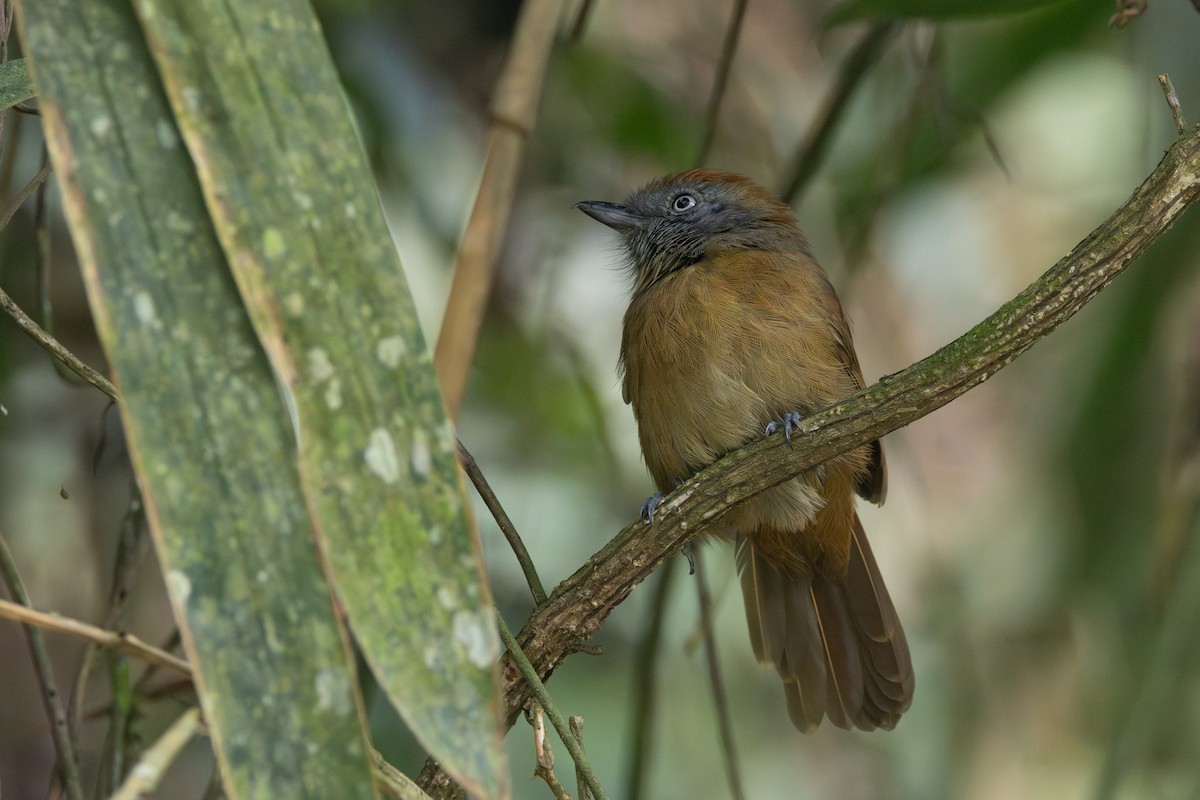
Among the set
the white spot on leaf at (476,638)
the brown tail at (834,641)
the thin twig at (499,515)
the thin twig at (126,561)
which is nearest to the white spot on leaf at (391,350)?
the white spot on leaf at (476,638)

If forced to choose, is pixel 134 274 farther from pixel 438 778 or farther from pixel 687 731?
A: pixel 687 731

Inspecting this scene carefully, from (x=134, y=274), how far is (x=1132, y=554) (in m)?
2.67

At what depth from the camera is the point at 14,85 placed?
1.59m

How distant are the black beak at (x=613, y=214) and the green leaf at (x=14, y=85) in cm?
225

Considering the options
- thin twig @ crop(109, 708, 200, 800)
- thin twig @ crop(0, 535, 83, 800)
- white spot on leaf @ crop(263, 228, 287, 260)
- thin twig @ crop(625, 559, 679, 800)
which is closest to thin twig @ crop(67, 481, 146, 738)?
thin twig @ crop(0, 535, 83, 800)

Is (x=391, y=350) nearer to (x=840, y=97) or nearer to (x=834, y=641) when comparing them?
(x=834, y=641)

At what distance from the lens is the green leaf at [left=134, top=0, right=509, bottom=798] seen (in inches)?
39.2

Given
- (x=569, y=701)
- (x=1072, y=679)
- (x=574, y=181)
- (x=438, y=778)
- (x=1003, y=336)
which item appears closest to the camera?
(x=1003, y=336)

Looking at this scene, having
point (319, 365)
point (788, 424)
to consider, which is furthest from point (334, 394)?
point (788, 424)

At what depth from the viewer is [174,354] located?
40.3 inches

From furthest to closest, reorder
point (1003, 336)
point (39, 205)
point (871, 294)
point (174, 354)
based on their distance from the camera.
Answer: point (871, 294) < point (39, 205) < point (1003, 336) < point (174, 354)

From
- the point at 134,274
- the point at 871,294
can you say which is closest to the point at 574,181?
the point at 871,294

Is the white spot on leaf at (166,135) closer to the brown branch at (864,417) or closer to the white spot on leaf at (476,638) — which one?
the white spot on leaf at (476,638)

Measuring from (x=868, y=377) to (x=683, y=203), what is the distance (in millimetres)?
1752
